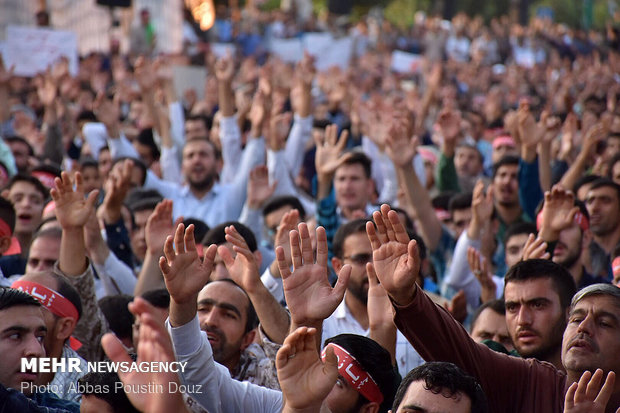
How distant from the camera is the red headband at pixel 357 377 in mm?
3611

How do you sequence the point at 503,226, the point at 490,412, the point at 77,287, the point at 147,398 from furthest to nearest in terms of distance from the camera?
the point at 503,226, the point at 77,287, the point at 490,412, the point at 147,398

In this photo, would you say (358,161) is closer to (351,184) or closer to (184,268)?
(351,184)

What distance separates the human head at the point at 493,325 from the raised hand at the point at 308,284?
1473 mm

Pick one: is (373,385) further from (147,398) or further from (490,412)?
(147,398)

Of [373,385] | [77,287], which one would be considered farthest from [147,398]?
[77,287]

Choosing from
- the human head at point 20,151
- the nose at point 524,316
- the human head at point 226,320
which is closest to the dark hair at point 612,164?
the nose at point 524,316

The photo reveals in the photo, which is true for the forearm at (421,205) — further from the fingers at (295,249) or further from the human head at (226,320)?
the fingers at (295,249)

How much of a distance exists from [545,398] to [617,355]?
0.31 meters

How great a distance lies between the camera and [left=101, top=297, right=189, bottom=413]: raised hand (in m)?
2.44

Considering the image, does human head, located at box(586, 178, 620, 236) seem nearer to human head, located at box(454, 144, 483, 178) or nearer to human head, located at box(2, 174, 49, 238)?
human head, located at box(454, 144, 483, 178)

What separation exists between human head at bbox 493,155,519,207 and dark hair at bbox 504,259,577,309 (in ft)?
9.61

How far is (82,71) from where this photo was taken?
13.4 metres

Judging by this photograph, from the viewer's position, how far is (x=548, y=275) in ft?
A: 13.3

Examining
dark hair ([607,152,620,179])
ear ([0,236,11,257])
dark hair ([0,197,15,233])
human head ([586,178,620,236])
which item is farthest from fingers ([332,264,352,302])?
dark hair ([607,152,620,179])
